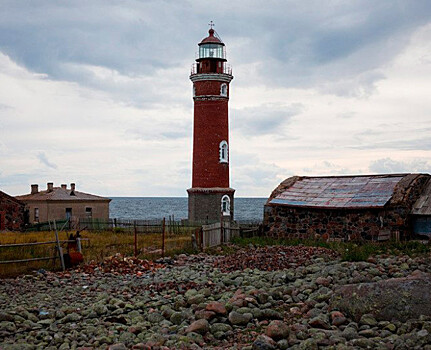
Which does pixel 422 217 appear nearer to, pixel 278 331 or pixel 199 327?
pixel 278 331

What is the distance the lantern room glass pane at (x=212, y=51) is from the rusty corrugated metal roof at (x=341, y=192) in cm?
1218

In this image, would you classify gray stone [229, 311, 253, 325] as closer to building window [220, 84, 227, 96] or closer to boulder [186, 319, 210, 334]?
boulder [186, 319, 210, 334]

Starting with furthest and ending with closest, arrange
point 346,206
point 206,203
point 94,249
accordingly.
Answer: point 206,203 → point 94,249 → point 346,206

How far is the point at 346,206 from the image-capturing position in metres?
23.2

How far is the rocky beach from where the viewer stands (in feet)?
32.5

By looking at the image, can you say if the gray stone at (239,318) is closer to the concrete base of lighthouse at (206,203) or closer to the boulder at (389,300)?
the boulder at (389,300)

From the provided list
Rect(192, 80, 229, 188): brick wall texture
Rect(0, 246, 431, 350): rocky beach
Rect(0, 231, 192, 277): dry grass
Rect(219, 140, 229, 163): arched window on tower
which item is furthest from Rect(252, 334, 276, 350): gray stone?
Rect(219, 140, 229, 163): arched window on tower

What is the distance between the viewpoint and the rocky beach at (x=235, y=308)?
9.91m

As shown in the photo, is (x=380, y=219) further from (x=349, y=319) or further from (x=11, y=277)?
(x=11, y=277)

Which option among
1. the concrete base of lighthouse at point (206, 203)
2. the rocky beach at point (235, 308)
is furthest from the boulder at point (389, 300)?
the concrete base of lighthouse at point (206, 203)

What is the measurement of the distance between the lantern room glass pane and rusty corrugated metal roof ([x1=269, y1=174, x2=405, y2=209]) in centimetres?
1218

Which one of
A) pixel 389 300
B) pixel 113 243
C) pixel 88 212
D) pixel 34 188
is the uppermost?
pixel 34 188

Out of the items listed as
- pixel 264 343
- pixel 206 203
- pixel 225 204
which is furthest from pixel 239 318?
pixel 225 204

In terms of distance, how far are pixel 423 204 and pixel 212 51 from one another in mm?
18452
